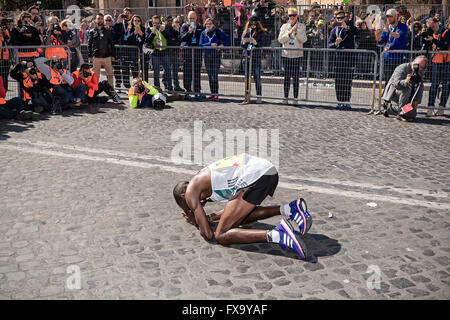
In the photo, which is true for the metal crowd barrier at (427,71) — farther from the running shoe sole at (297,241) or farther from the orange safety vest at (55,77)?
the running shoe sole at (297,241)

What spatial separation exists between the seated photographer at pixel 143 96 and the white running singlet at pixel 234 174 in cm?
747

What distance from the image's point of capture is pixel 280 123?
10680 mm

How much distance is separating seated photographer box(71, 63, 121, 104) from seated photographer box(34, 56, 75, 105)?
0.71ft

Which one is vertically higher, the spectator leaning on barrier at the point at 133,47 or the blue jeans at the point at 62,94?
the spectator leaning on barrier at the point at 133,47

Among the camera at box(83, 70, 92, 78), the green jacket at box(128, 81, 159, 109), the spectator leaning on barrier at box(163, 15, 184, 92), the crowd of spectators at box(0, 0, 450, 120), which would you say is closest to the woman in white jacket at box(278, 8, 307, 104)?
the crowd of spectators at box(0, 0, 450, 120)

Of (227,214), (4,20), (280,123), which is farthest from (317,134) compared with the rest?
(4,20)

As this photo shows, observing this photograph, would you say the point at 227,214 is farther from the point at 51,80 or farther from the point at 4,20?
the point at 4,20

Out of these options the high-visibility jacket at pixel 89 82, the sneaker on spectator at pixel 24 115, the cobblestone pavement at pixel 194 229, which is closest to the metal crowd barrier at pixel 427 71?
the cobblestone pavement at pixel 194 229

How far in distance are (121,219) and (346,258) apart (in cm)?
242

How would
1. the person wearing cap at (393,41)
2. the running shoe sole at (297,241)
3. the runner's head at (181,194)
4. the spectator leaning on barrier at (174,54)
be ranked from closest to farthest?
the running shoe sole at (297,241) → the runner's head at (181,194) → the person wearing cap at (393,41) → the spectator leaning on barrier at (174,54)

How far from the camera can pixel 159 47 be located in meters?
14.1

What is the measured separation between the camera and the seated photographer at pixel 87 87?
1230 centimetres

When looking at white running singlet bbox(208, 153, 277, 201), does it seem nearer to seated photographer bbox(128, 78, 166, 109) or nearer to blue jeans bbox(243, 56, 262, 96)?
seated photographer bbox(128, 78, 166, 109)

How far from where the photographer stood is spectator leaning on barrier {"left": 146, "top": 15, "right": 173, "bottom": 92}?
46.1 ft
